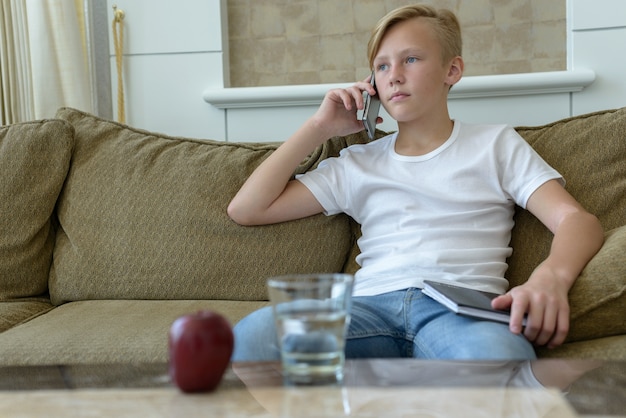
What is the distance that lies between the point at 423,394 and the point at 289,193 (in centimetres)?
97

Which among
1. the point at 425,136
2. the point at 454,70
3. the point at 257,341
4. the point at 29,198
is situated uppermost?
the point at 454,70

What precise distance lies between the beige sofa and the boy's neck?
195mm

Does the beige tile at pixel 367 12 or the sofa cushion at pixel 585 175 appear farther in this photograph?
the beige tile at pixel 367 12

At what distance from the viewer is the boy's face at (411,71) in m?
1.65

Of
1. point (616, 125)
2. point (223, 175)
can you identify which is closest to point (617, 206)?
point (616, 125)

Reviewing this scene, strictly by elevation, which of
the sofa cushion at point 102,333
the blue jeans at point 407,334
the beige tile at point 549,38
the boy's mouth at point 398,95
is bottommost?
the sofa cushion at point 102,333

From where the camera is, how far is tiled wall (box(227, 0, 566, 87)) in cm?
287

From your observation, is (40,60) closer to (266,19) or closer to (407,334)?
(266,19)

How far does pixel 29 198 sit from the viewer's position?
74.0 inches

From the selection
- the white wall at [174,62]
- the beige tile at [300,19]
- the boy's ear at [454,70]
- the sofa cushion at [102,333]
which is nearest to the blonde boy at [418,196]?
the boy's ear at [454,70]

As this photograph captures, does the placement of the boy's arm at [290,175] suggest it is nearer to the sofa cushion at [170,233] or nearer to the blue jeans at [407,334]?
the sofa cushion at [170,233]

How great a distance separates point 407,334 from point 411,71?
57cm

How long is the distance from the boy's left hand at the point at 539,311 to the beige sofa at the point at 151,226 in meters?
0.36

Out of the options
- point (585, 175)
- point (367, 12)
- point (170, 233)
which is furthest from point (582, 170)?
point (367, 12)
